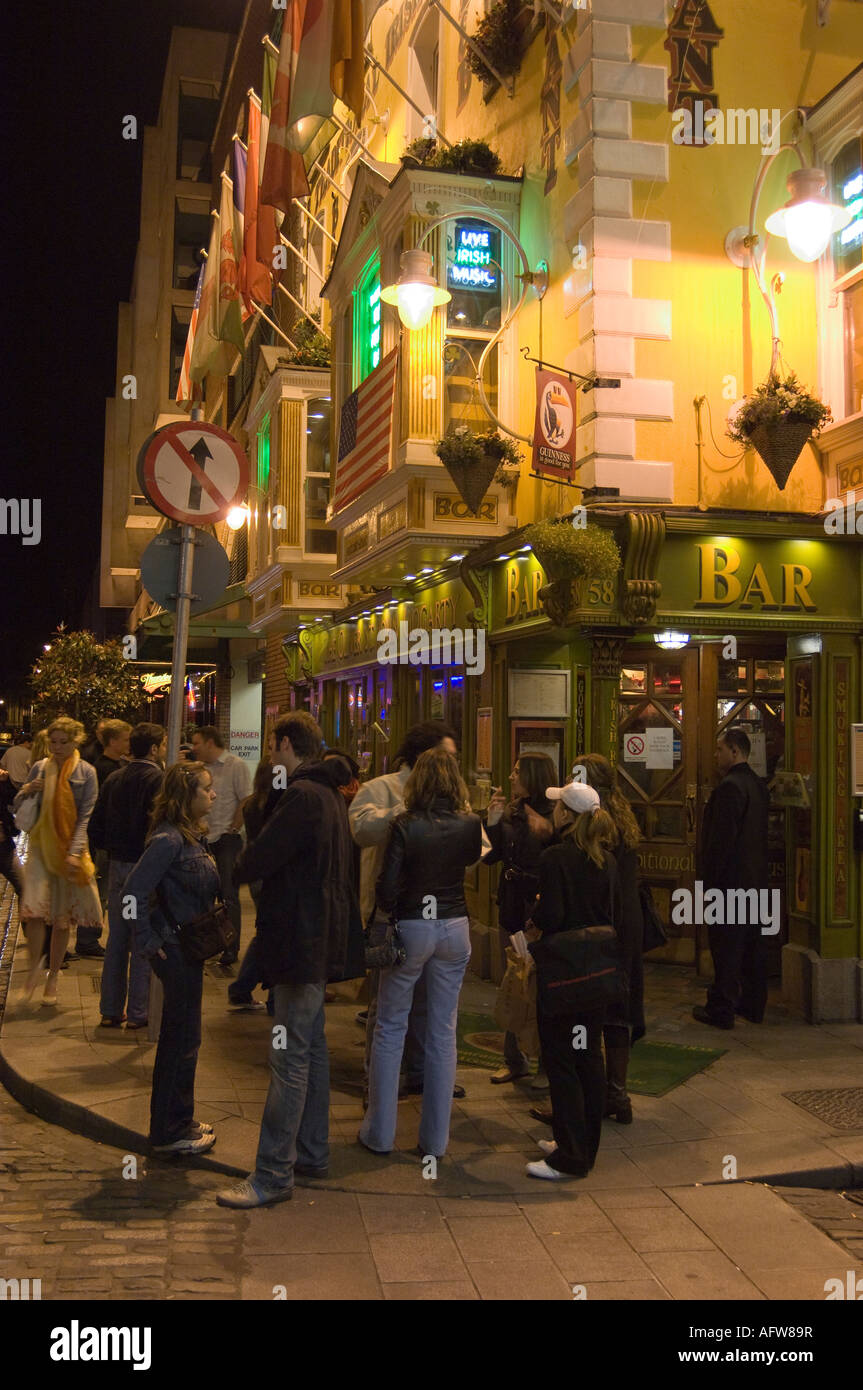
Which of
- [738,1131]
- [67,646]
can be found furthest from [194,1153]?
[67,646]

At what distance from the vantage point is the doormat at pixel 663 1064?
23.2ft

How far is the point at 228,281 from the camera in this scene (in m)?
18.3

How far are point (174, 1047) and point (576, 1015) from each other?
1955 millimetres

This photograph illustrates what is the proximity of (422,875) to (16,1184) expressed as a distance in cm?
234

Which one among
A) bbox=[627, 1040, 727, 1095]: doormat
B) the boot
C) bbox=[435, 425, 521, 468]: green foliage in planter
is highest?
bbox=[435, 425, 521, 468]: green foliage in planter

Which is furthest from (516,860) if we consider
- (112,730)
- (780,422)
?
(112,730)

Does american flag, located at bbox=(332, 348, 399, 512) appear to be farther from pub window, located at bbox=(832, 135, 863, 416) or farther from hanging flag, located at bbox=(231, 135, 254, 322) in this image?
hanging flag, located at bbox=(231, 135, 254, 322)

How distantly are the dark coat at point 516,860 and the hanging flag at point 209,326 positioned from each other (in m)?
14.8

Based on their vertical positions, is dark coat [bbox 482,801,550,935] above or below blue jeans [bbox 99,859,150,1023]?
above

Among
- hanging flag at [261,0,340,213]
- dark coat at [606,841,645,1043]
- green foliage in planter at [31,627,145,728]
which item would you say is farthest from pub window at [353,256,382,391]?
green foliage in planter at [31,627,145,728]

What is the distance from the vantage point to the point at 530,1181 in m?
5.54

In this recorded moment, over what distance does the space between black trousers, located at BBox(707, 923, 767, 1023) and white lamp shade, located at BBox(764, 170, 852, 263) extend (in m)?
4.86

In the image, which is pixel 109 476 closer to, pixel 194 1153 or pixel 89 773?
pixel 89 773

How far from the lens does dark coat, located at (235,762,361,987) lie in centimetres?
521
